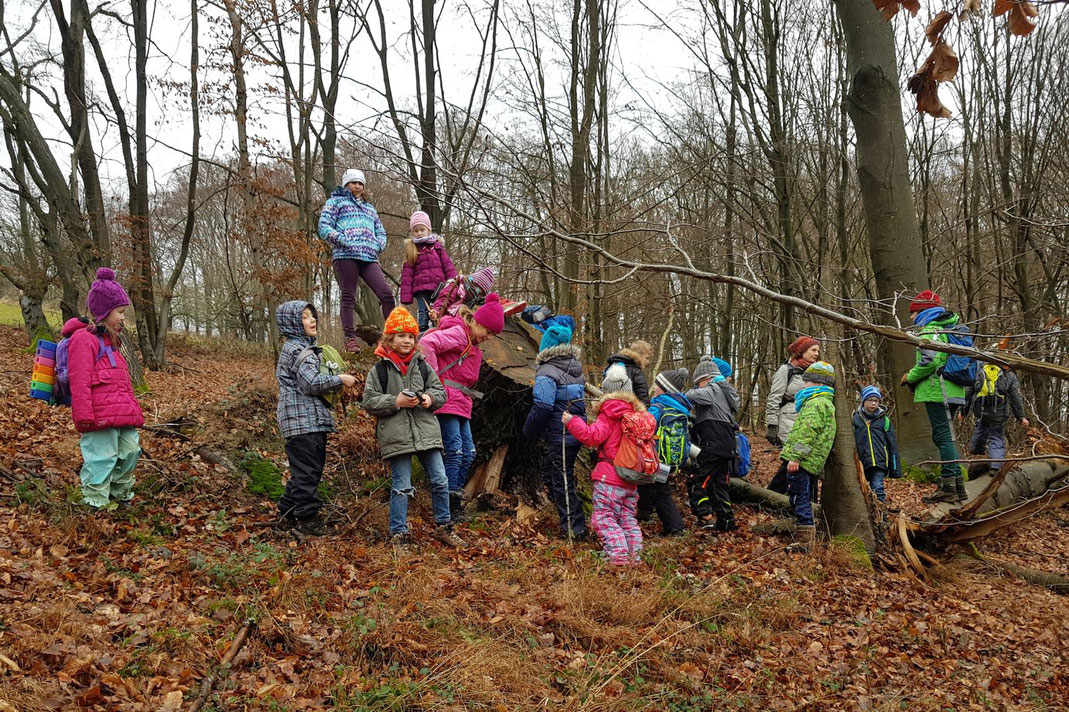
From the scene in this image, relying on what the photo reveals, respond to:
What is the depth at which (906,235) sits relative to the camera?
24.8 feet

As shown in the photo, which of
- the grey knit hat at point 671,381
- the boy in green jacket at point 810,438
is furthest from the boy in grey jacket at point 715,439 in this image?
the boy in green jacket at point 810,438

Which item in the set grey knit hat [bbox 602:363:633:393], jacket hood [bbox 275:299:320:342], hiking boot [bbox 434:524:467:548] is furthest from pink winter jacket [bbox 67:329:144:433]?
grey knit hat [bbox 602:363:633:393]

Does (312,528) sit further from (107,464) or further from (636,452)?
(636,452)

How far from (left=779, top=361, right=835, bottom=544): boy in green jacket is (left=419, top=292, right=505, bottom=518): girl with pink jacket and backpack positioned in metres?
3.01

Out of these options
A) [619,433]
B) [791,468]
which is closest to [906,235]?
[791,468]

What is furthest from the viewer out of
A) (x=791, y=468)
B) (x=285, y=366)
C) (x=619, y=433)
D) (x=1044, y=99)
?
(x=1044, y=99)

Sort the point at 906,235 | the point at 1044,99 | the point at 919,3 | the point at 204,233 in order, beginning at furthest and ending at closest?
the point at 204,233
the point at 1044,99
the point at 906,235
the point at 919,3

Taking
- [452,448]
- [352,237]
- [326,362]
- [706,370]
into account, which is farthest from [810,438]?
[352,237]

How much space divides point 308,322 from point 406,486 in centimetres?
156

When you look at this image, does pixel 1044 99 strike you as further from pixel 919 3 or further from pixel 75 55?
pixel 75 55

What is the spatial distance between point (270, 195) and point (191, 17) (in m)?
4.78

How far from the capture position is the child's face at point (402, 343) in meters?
5.45

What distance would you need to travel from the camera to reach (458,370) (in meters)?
6.24

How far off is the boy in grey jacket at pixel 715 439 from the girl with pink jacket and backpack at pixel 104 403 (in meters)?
5.26
